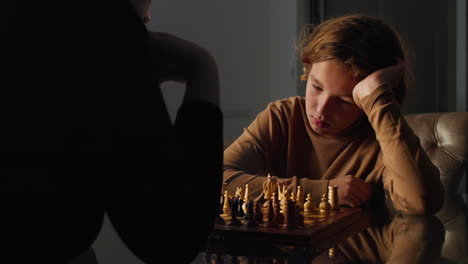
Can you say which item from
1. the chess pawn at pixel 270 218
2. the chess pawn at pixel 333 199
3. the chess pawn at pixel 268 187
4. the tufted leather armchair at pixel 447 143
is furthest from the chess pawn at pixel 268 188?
the tufted leather armchair at pixel 447 143

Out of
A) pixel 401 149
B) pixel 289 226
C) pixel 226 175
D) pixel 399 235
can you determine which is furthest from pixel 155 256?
pixel 401 149

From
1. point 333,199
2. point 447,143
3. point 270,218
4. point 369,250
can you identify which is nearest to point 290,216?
point 270,218

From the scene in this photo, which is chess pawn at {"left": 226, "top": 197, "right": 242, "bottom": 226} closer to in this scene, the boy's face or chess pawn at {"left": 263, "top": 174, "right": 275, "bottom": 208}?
chess pawn at {"left": 263, "top": 174, "right": 275, "bottom": 208}

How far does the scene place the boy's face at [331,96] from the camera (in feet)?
5.48

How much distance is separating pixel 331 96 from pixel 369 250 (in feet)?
3.07

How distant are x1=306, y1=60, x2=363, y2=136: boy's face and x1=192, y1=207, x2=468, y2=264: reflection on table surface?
0.68 metres

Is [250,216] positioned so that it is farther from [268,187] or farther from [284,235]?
[268,187]

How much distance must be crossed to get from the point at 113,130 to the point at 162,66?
140 mm

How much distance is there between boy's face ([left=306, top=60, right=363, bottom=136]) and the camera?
167 cm

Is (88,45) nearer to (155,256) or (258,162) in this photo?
(155,256)

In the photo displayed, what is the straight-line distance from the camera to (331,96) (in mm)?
1667

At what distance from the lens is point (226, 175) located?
5.22 ft

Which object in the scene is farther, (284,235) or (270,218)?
(270,218)

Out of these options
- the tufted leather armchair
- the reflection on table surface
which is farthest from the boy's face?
the reflection on table surface
